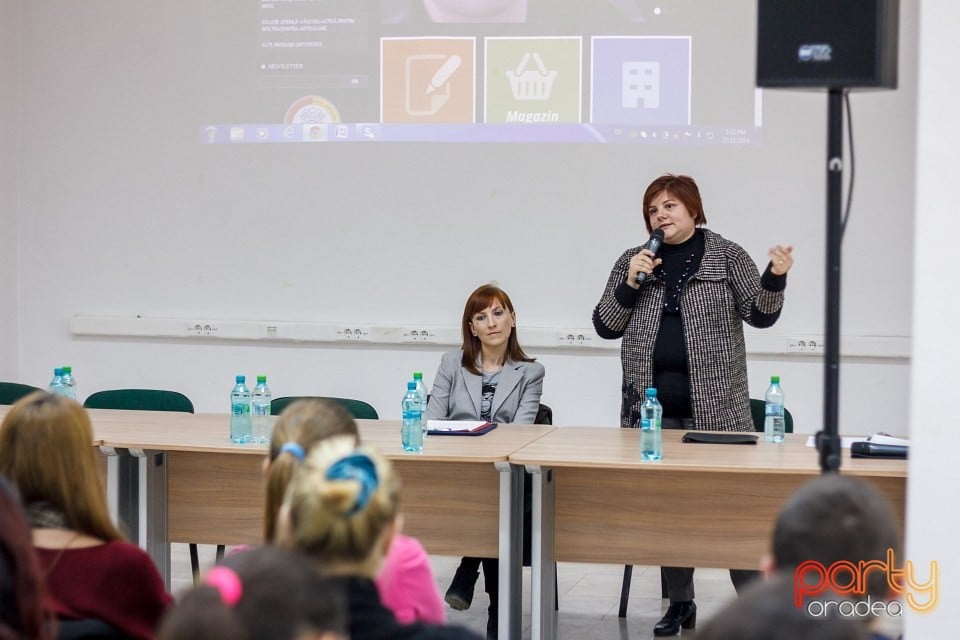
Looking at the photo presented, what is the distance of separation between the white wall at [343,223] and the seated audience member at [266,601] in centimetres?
406

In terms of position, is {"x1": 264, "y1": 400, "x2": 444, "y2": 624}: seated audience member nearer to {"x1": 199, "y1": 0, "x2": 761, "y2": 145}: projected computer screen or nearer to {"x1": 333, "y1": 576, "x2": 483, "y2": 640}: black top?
{"x1": 333, "y1": 576, "x2": 483, "y2": 640}: black top

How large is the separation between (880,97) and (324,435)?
3725 millimetres

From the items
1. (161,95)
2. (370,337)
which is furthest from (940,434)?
(161,95)

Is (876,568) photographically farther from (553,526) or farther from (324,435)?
(553,526)

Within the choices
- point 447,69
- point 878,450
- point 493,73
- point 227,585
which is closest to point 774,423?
Result: point 878,450

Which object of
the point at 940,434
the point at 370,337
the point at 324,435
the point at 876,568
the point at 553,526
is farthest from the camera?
the point at 370,337

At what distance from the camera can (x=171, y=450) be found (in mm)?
3355

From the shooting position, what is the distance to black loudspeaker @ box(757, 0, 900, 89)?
2.19 metres

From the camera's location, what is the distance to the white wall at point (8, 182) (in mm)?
5594

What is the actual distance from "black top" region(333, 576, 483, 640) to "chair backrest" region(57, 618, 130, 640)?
0.52m

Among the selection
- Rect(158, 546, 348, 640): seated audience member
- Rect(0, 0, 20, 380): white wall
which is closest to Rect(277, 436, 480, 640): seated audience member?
Rect(158, 546, 348, 640): seated audience member

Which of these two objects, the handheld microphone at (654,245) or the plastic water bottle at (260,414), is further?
the handheld microphone at (654,245)

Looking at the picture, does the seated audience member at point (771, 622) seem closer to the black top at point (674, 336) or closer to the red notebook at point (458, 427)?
the red notebook at point (458, 427)

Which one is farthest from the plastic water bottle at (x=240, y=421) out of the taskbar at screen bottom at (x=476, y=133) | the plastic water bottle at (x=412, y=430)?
the taskbar at screen bottom at (x=476, y=133)
